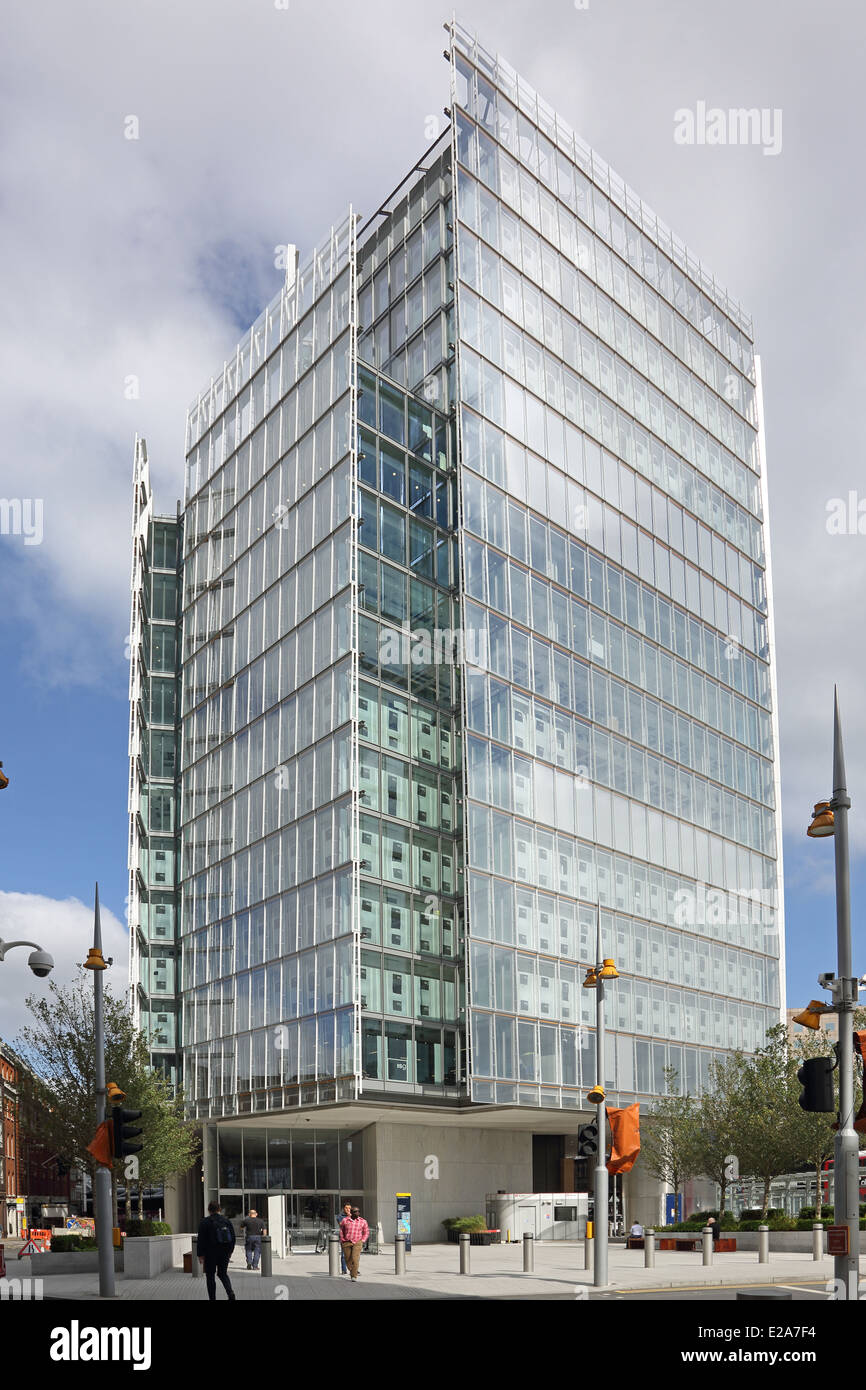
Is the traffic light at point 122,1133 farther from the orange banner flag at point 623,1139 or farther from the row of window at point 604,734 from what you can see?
the row of window at point 604,734

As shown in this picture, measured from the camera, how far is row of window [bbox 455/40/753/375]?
57.3m

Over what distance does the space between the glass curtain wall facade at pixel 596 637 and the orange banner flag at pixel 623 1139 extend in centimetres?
1812

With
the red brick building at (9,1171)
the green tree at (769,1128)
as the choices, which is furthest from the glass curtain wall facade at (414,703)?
the red brick building at (9,1171)

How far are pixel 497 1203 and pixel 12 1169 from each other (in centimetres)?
8524

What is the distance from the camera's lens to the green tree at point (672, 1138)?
49.4 m

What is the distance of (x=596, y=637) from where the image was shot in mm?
58875

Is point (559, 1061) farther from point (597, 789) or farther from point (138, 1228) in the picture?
point (138, 1228)

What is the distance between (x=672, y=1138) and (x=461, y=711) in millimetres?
17390

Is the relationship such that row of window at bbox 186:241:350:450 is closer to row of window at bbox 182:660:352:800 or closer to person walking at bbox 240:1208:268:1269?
row of window at bbox 182:660:352:800

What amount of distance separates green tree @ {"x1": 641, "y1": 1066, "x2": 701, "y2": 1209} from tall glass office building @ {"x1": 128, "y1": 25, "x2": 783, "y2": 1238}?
5.75ft

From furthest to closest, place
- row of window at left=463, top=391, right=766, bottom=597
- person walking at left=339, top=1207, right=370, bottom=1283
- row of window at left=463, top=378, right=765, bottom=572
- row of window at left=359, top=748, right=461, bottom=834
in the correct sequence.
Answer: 1. row of window at left=463, top=378, right=765, bottom=572
2. row of window at left=463, top=391, right=766, bottom=597
3. row of window at left=359, top=748, right=461, bottom=834
4. person walking at left=339, top=1207, right=370, bottom=1283

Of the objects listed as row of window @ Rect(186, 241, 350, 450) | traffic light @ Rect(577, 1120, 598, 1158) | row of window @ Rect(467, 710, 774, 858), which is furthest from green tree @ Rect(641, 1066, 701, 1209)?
row of window @ Rect(186, 241, 350, 450)

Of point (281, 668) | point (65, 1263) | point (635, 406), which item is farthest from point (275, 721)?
point (65, 1263)
